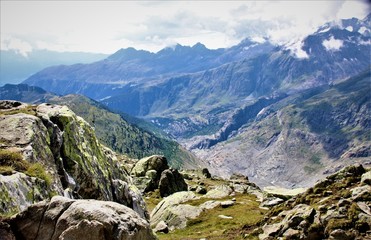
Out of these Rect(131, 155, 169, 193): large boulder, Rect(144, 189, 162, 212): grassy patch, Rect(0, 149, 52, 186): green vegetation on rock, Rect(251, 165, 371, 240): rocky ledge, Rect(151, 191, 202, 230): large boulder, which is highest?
Rect(0, 149, 52, 186): green vegetation on rock

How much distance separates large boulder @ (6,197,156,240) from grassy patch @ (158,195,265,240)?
32.9 meters

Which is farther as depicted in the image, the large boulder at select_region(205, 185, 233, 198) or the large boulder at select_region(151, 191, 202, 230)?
the large boulder at select_region(205, 185, 233, 198)

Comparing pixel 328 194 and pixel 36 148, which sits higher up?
pixel 36 148

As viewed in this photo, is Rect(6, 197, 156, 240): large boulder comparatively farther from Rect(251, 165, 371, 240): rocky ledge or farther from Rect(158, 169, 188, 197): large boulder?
Rect(158, 169, 188, 197): large boulder

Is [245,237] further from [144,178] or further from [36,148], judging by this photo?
[144,178]

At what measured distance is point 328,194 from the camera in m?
50.0

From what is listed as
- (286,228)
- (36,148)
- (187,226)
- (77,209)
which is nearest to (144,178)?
(187,226)

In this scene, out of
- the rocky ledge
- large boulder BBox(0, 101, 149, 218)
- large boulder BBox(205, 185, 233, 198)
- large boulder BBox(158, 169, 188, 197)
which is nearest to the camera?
large boulder BBox(0, 101, 149, 218)

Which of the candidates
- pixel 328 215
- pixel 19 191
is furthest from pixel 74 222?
pixel 328 215

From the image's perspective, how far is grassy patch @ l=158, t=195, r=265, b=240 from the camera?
2268 inches

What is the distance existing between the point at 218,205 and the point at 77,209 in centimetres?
6839

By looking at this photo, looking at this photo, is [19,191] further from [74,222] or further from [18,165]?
[74,222]

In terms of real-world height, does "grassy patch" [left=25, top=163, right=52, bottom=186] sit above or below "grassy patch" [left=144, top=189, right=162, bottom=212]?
above

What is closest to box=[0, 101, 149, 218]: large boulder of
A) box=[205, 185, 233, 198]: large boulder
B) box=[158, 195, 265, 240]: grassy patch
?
box=[158, 195, 265, 240]: grassy patch
